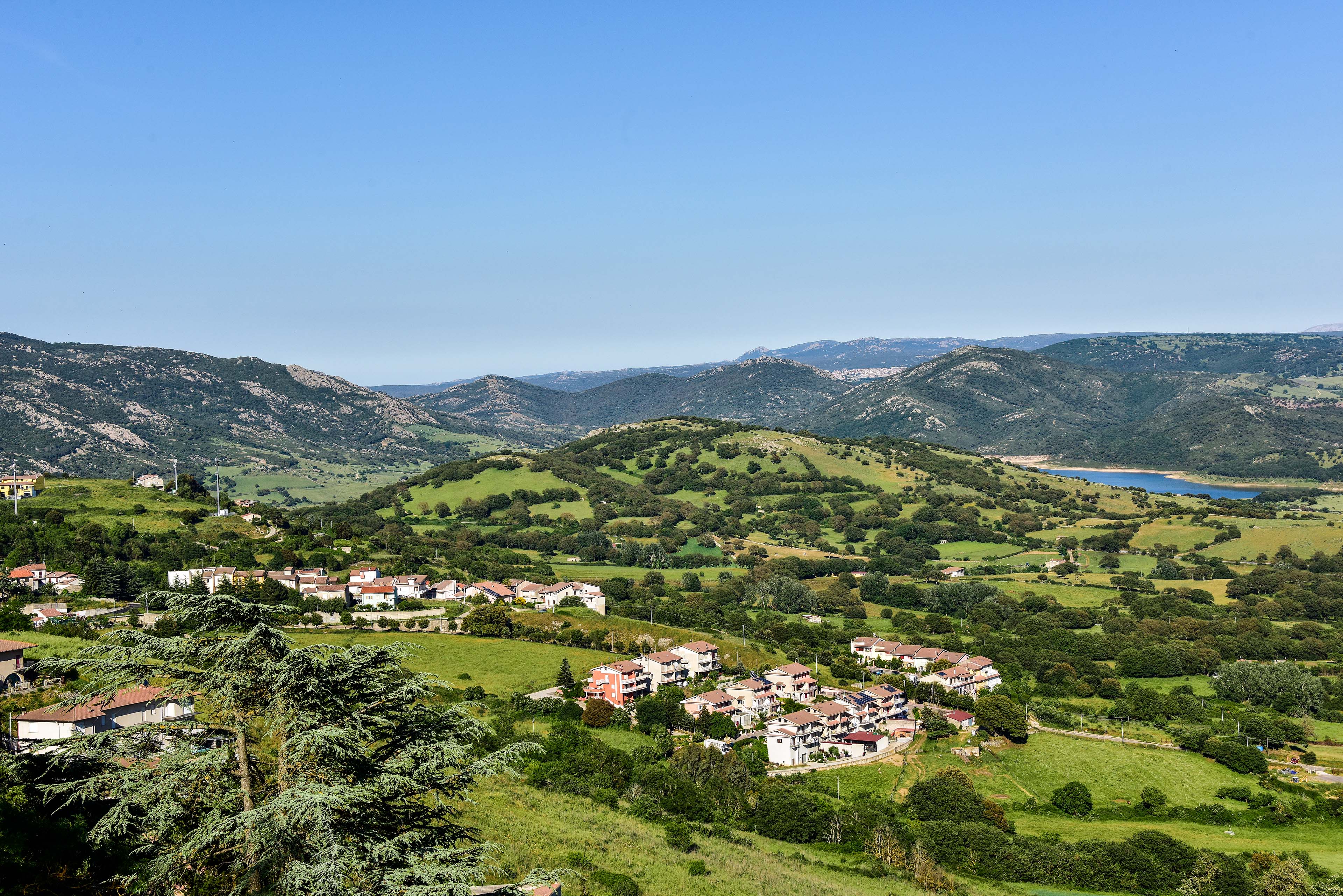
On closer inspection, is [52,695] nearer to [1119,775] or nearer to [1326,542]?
[1119,775]

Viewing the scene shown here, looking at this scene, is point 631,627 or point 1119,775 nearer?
point 1119,775

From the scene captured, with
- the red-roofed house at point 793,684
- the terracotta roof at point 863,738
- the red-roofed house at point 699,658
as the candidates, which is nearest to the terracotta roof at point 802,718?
the terracotta roof at point 863,738

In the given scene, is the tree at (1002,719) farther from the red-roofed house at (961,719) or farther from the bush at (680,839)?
the bush at (680,839)

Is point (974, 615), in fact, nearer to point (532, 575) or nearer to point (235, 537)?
point (532, 575)

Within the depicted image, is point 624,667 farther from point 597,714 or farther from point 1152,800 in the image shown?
point 1152,800

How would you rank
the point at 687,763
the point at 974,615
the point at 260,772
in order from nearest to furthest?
the point at 260,772
the point at 687,763
the point at 974,615

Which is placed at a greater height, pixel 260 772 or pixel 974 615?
pixel 260 772

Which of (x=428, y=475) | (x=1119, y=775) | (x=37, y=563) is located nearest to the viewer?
(x=1119, y=775)

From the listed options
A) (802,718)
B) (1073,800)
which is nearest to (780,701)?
(802,718)

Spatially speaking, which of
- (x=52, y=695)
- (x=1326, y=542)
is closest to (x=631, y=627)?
(x=52, y=695)
